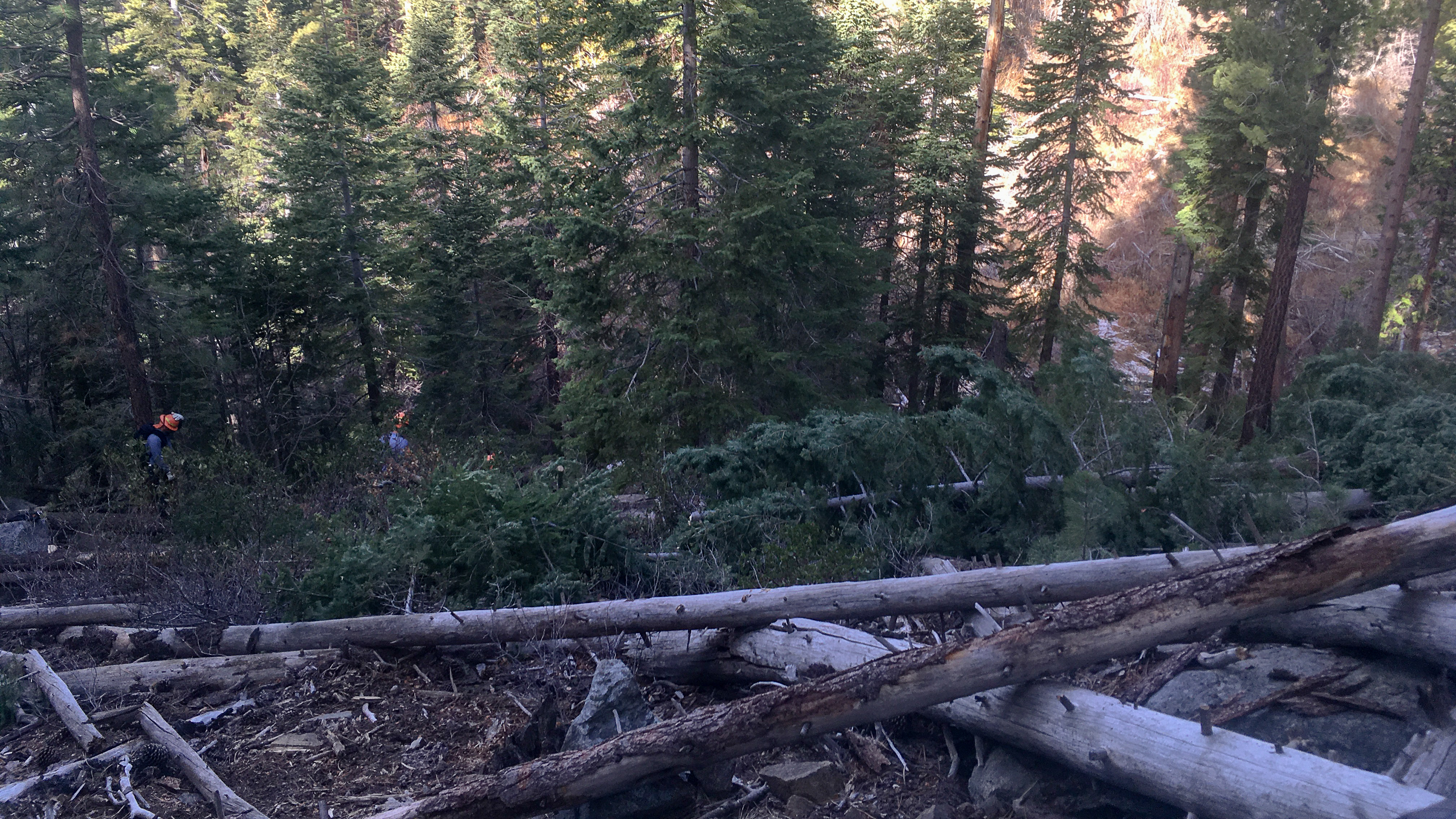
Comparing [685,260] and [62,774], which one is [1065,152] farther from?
[62,774]

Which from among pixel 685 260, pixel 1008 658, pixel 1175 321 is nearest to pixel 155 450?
pixel 685 260

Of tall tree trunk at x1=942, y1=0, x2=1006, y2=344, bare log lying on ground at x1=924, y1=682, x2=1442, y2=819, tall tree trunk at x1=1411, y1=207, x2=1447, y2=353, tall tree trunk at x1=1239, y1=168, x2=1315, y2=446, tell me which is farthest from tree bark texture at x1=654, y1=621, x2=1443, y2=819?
tall tree trunk at x1=1411, y1=207, x2=1447, y2=353

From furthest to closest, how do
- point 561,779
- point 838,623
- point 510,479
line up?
point 510,479, point 838,623, point 561,779

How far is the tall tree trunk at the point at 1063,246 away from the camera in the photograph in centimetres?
2120

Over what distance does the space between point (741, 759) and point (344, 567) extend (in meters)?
3.42

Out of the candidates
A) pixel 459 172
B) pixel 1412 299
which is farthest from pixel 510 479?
pixel 1412 299

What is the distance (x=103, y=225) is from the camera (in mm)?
15016

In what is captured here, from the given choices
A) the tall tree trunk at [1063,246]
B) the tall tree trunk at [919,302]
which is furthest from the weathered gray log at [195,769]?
the tall tree trunk at [1063,246]

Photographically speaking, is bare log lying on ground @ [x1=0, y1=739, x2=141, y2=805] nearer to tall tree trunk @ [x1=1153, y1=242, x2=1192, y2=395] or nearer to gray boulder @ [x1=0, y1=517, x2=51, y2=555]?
gray boulder @ [x1=0, y1=517, x2=51, y2=555]

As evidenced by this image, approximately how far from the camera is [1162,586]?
153 inches

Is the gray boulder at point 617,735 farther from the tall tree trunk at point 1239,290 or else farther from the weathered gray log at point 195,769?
the tall tree trunk at point 1239,290

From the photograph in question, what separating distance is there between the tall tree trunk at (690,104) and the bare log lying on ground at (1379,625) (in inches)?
440

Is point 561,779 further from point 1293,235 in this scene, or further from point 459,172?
point 459,172

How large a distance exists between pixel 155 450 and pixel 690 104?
389 inches
